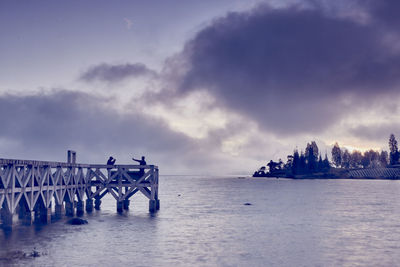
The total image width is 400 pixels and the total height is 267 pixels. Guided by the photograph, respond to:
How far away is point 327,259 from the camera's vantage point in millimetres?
25109

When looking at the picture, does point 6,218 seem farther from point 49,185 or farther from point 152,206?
point 152,206

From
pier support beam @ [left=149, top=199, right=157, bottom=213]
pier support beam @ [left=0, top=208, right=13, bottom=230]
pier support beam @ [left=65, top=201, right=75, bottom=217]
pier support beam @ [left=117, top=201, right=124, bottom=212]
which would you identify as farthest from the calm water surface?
pier support beam @ [left=117, top=201, right=124, bottom=212]

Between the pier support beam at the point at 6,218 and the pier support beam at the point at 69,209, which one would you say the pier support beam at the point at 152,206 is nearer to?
the pier support beam at the point at 69,209

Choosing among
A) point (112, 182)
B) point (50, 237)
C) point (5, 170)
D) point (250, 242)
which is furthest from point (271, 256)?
point (112, 182)

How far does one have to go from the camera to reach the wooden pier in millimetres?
28847

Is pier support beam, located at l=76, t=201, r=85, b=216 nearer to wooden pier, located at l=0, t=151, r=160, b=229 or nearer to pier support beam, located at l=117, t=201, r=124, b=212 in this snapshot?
wooden pier, located at l=0, t=151, r=160, b=229

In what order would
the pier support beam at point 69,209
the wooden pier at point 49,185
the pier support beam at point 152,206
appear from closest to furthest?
the wooden pier at point 49,185
the pier support beam at point 69,209
the pier support beam at point 152,206

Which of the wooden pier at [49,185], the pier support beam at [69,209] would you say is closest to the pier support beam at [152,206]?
the wooden pier at [49,185]

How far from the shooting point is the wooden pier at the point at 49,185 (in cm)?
2885

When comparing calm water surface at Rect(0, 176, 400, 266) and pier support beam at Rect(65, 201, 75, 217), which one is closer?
calm water surface at Rect(0, 176, 400, 266)

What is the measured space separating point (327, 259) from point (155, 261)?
10.6 meters

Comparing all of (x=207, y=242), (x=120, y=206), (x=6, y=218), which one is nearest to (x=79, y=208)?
(x=120, y=206)

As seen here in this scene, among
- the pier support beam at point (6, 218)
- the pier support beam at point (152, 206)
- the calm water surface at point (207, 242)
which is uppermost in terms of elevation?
the pier support beam at point (6, 218)

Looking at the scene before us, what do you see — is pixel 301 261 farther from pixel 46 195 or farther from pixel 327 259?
pixel 46 195
